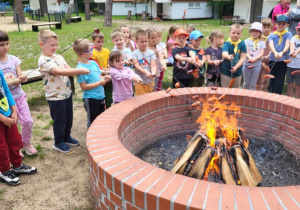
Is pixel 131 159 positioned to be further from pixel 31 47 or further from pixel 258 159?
pixel 31 47

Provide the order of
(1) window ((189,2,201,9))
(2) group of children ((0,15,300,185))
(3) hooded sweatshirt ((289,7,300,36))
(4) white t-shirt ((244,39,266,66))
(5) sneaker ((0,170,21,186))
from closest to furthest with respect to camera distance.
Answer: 1. (5) sneaker ((0,170,21,186))
2. (2) group of children ((0,15,300,185))
3. (4) white t-shirt ((244,39,266,66))
4. (3) hooded sweatshirt ((289,7,300,36))
5. (1) window ((189,2,201,9))

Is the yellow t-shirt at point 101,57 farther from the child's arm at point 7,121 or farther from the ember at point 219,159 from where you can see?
the ember at point 219,159

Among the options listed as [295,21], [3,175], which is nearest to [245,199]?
[3,175]

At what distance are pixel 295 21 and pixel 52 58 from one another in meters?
5.51

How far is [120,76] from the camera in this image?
3600mm

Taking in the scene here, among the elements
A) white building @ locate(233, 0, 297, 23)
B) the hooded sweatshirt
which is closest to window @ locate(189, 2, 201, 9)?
white building @ locate(233, 0, 297, 23)

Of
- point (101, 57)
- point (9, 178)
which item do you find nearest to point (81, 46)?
point (101, 57)

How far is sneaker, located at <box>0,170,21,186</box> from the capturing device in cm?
304

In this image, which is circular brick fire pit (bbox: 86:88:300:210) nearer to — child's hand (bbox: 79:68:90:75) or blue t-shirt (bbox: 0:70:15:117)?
child's hand (bbox: 79:68:90:75)

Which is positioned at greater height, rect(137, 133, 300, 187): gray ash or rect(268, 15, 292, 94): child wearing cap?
rect(268, 15, 292, 94): child wearing cap

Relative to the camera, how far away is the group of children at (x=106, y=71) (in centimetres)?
321

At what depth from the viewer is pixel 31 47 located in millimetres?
11531

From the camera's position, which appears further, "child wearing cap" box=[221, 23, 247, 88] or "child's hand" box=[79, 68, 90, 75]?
"child wearing cap" box=[221, 23, 247, 88]

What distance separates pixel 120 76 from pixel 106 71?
1.06 ft
